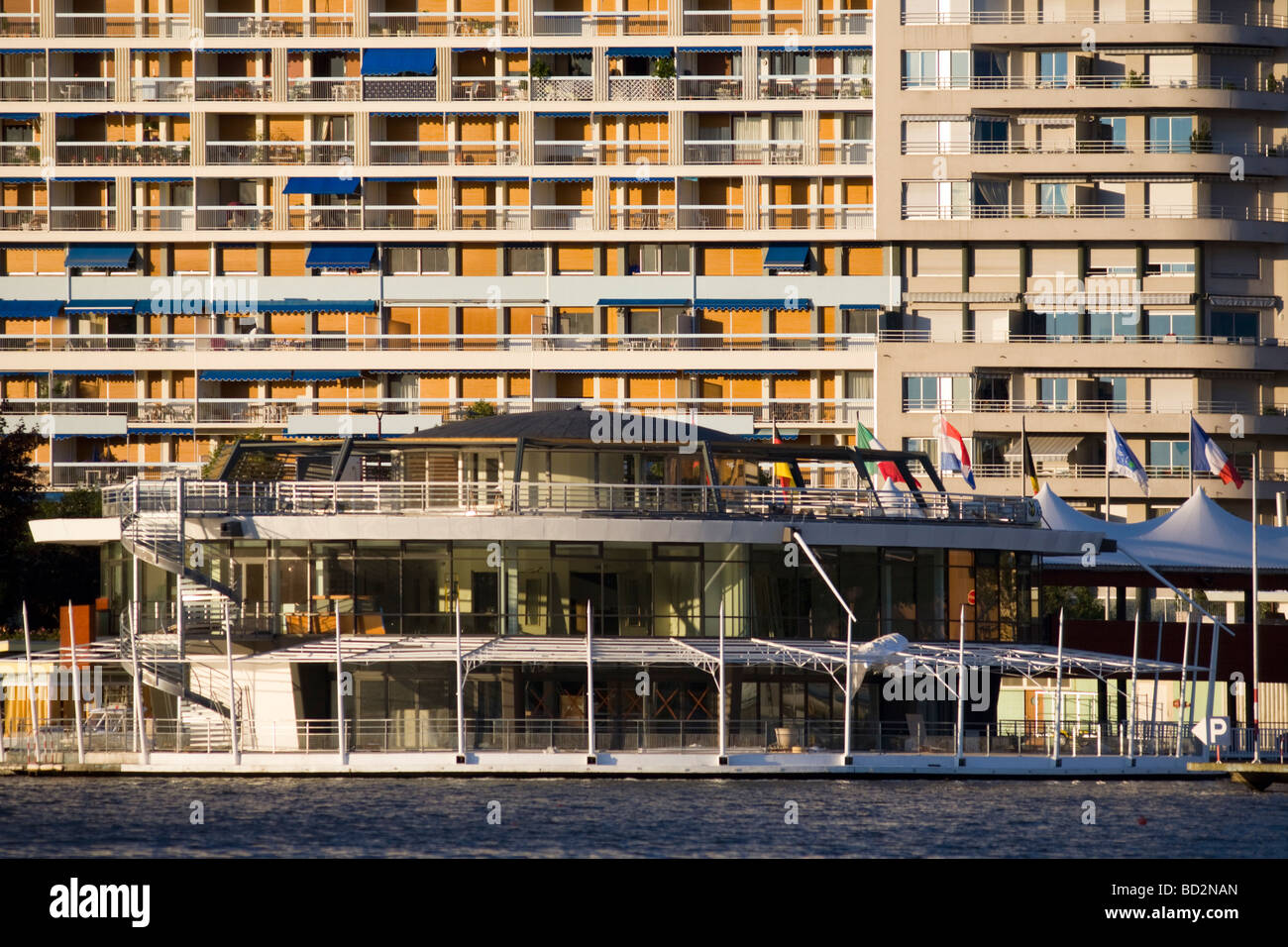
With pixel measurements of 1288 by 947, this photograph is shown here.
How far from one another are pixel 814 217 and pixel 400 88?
22.2 m

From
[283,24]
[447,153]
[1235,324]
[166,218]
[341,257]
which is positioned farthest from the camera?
[283,24]

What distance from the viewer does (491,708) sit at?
198ft

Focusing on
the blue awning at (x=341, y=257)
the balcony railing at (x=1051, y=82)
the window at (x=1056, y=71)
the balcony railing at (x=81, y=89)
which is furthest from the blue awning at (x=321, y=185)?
the window at (x=1056, y=71)

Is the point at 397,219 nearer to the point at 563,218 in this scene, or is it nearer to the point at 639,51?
the point at 563,218

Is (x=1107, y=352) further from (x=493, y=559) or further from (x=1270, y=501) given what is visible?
(x=493, y=559)

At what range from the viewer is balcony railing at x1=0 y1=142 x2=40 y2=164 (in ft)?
358

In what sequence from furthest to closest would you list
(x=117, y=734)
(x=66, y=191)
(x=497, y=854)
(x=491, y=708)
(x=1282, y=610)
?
(x=66, y=191) → (x=1282, y=610) → (x=491, y=708) → (x=117, y=734) → (x=497, y=854)

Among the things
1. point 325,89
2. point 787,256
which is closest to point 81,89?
point 325,89

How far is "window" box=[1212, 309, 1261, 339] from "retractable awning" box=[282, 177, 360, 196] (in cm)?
4403

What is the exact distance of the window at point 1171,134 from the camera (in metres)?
106

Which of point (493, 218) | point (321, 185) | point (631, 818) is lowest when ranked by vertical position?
point (631, 818)

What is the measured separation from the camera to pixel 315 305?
10762 cm
